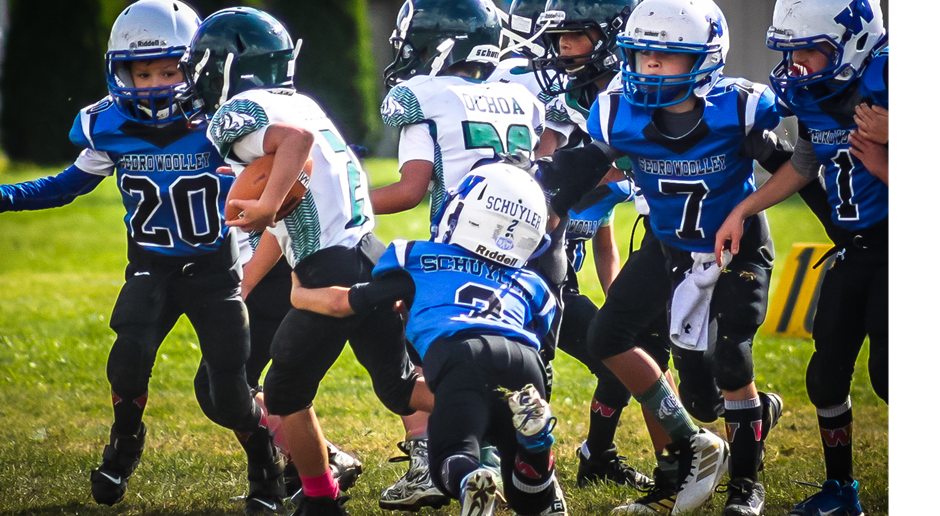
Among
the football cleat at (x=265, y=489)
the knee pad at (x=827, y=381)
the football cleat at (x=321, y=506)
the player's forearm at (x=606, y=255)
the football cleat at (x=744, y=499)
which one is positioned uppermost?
the knee pad at (x=827, y=381)

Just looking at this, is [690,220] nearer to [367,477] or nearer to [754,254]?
[754,254]

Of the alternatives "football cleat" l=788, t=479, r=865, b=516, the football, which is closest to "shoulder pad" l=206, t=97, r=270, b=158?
the football

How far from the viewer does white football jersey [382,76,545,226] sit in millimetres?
4395

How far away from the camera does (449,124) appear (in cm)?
439

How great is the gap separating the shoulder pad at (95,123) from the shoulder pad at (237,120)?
75cm

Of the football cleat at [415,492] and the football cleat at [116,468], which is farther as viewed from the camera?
the football cleat at [116,468]

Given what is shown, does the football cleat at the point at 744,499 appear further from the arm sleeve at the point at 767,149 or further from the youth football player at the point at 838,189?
the arm sleeve at the point at 767,149

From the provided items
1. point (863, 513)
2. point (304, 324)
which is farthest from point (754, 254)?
point (304, 324)

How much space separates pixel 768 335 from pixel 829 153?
4.38 m

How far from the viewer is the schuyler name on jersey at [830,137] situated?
3.78m

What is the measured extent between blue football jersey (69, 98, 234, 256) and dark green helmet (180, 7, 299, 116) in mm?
336

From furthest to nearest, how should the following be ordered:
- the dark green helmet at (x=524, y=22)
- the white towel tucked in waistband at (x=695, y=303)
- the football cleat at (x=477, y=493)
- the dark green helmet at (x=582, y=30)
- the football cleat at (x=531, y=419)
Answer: the dark green helmet at (x=524, y=22) < the dark green helmet at (x=582, y=30) < the white towel tucked in waistband at (x=695, y=303) < the football cleat at (x=531, y=419) < the football cleat at (x=477, y=493)

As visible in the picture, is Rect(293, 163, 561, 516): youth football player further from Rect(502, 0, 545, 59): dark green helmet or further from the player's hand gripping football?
Rect(502, 0, 545, 59): dark green helmet

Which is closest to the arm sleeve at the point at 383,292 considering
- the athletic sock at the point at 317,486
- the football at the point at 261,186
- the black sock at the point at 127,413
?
the football at the point at 261,186
